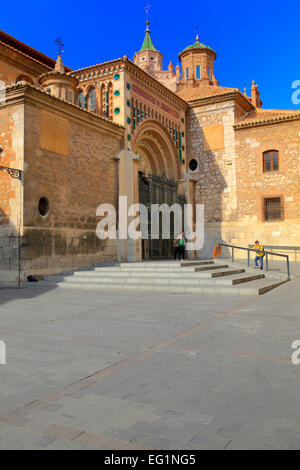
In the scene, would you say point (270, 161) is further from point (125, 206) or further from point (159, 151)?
point (125, 206)

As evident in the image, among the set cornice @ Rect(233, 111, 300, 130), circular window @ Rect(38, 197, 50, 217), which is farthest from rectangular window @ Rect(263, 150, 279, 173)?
circular window @ Rect(38, 197, 50, 217)

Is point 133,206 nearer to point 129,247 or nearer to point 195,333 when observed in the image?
point 129,247

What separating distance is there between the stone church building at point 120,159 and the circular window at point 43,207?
3 centimetres

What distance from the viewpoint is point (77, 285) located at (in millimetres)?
11445

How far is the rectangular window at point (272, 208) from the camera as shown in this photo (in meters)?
19.6

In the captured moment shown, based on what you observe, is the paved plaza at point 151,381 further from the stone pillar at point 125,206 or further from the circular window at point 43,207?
the stone pillar at point 125,206

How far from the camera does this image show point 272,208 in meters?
19.8

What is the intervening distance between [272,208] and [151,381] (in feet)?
58.4

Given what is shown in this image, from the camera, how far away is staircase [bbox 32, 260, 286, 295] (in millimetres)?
9930

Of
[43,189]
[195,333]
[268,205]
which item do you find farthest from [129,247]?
[195,333]

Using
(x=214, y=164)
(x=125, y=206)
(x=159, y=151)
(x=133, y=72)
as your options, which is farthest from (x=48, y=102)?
(x=214, y=164)

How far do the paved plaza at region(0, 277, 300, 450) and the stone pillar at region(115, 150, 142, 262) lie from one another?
9.34 metres

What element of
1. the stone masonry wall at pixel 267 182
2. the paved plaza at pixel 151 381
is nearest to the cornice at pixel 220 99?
the stone masonry wall at pixel 267 182

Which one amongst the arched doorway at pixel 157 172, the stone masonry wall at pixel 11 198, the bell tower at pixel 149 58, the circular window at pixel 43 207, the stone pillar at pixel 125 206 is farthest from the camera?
the bell tower at pixel 149 58
